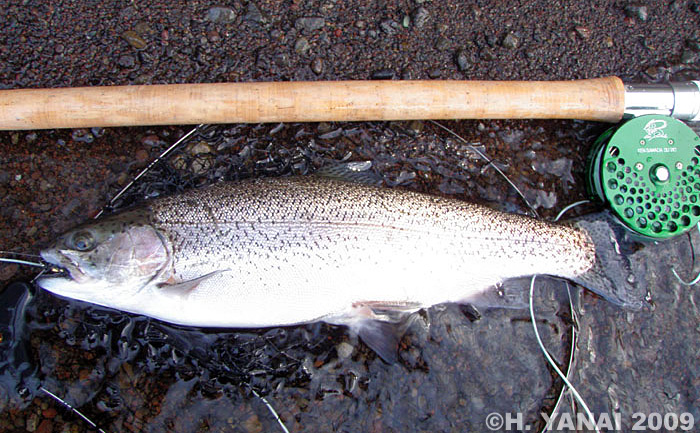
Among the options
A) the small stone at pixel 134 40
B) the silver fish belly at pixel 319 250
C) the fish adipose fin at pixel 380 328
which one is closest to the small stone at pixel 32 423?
the silver fish belly at pixel 319 250

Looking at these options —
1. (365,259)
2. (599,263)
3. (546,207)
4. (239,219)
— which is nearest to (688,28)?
(546,207)

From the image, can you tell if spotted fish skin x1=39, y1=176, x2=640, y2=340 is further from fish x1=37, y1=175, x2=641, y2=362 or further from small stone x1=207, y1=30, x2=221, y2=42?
small stone x1=207, y1=30, x2=221, y2=42

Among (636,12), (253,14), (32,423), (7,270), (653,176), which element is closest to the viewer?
(32,423)

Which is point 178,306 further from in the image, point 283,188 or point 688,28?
point 688,28

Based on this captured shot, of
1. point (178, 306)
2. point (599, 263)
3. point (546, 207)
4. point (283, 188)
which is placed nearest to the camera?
point (178, 306)

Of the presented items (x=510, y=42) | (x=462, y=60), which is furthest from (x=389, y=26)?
(x=510, y=42)

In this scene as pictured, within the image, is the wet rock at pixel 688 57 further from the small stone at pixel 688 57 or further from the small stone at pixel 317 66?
the small stone at pixel 317 66

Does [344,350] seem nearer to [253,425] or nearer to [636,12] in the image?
[253,425]
